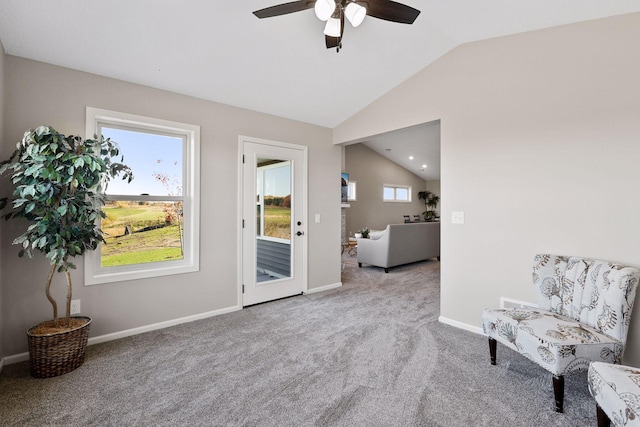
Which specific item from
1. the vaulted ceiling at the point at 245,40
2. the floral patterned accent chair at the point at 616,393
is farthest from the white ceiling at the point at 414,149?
the floral patterned accent chair at the point at 616,393

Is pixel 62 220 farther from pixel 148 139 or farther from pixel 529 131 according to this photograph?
pixel 529 131

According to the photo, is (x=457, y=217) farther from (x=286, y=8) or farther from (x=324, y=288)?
(x=286, y=8)

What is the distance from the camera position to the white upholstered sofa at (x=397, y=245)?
5.54 metres

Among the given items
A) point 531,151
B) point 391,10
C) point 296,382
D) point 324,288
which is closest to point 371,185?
point 324,288

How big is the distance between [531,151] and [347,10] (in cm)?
199

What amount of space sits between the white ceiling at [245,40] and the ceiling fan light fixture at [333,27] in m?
0.57

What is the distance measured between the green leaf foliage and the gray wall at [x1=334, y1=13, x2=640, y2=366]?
3.21 meters

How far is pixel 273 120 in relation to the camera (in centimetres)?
379

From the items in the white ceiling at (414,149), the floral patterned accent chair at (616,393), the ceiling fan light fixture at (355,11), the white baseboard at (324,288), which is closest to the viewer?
the floral patterned accent chair at (616,393)

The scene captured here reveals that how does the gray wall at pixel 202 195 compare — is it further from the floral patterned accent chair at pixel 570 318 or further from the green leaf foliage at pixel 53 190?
the floral patterned accent chair at pixel 570 318

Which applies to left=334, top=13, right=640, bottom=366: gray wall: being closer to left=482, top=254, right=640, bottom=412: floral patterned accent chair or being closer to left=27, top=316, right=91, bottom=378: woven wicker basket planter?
left=482, top=254, right=640, bottom=412: floral patterned accent chair

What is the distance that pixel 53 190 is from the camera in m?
2.08

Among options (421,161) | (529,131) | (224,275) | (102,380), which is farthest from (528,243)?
(421,161)

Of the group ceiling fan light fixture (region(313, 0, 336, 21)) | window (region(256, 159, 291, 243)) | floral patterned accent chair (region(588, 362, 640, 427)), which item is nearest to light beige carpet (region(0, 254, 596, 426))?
floral patterned accent chair (region(588, 362, 640, 427))
